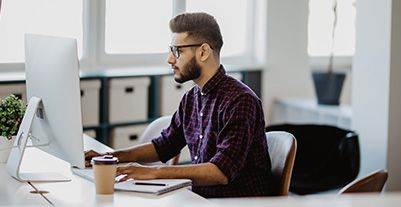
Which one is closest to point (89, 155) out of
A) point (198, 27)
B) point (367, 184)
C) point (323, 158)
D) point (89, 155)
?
point (89, 155)

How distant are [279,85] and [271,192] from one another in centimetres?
298

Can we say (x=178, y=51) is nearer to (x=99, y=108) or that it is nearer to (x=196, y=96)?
(x=196, y=96)

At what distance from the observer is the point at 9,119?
2.54 meters

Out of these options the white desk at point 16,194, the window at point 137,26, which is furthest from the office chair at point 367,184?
the window at point 137,26

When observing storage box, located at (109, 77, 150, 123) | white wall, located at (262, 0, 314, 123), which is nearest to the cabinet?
storage box, located at (109, 77, 150, 123)

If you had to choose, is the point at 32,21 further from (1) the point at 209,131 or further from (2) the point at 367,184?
(2) the point at 367,184

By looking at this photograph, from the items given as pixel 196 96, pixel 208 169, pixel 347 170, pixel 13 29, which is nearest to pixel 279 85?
pixel 347 170

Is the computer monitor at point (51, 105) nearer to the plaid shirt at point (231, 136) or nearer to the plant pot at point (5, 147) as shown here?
the plant pot at point (5, 147)

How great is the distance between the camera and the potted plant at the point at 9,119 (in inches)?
99.8

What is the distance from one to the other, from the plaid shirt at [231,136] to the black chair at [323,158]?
1.50m

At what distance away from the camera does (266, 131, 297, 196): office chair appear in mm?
2422

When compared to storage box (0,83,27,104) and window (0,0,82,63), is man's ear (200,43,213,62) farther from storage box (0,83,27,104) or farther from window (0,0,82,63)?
window (0,0,82,63)

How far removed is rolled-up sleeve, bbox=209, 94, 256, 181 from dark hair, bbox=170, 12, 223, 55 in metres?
0.28

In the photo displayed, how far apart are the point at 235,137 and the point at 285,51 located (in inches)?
122
